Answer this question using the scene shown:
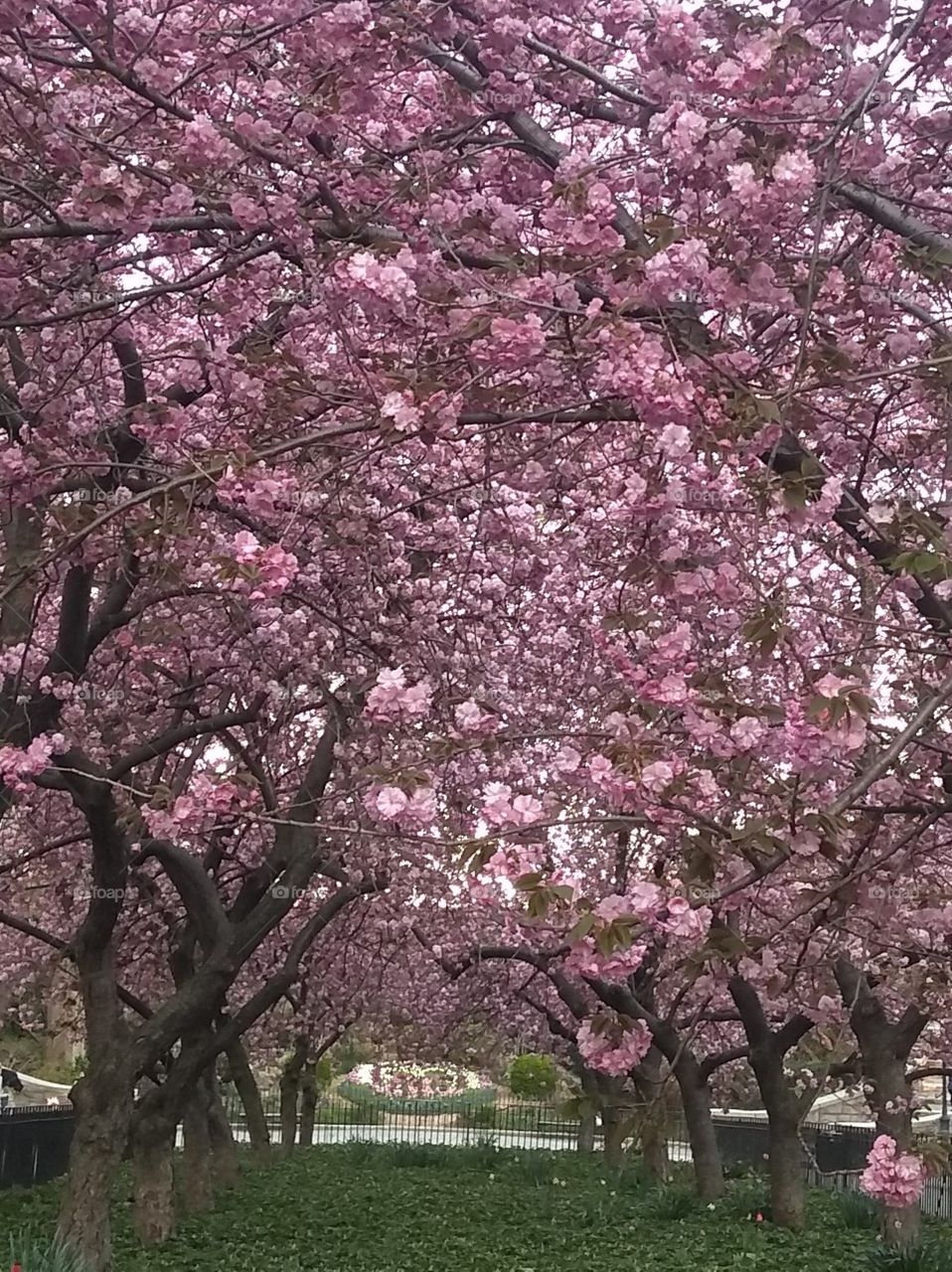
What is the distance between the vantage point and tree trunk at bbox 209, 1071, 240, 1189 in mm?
12125

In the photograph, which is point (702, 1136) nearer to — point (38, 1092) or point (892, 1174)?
point (892, 1174)

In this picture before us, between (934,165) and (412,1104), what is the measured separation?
28857 mm

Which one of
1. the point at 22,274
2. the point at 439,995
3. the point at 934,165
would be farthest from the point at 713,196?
the point at 439,995

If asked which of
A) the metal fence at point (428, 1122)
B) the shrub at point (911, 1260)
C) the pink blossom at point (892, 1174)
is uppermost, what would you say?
the pink blossom at point (892, 1174)

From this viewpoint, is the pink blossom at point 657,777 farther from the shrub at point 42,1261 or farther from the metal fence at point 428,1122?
the metal fence at point 428,1122

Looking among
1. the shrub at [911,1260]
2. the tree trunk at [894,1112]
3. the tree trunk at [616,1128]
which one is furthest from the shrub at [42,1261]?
the tree trunk at [894,1112]

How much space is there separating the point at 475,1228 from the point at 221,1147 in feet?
13.1

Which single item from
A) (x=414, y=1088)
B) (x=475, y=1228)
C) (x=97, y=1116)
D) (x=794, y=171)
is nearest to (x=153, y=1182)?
(x=97, y=1116)

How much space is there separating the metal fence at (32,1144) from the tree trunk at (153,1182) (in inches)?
172

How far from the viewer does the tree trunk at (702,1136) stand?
37.7 ft

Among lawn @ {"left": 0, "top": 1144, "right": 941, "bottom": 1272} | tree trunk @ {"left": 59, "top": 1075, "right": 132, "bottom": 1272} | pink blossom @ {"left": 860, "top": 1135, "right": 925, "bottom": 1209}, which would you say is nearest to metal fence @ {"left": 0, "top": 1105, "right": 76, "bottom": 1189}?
lawn @ {"left": 0, "top": 1144, "right": 941, "bottom": 1272}

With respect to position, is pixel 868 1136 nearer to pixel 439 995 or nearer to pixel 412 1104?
pixel 439 995

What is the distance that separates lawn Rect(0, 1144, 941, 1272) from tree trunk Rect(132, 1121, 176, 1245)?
155 mm

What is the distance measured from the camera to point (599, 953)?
85.0 inches
